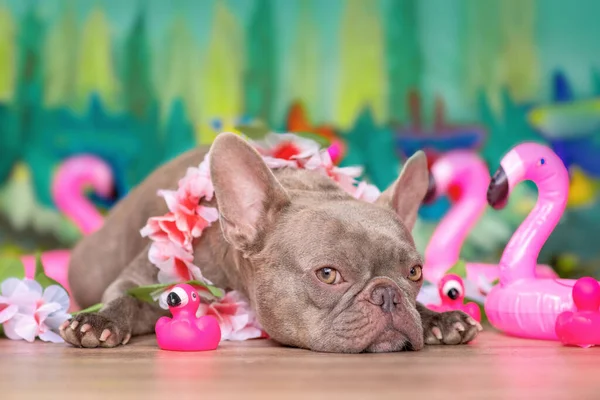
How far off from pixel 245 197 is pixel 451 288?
685 millimetres

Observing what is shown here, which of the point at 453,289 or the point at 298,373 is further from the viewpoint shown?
the point at 453,289

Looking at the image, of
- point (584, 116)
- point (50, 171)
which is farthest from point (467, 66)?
point (50, 171)

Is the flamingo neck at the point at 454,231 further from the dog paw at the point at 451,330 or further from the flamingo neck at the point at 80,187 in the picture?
the flamingo neck at the point at 80,187

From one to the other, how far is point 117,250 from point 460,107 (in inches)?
124

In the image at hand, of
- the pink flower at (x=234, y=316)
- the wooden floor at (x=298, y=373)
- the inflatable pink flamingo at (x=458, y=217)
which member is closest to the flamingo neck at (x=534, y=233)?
the wooden floor at (x=298, y=373)

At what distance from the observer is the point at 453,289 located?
260 centimetres

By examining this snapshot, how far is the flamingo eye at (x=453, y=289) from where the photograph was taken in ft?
8.55

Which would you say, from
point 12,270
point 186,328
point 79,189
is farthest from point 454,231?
point 79,189

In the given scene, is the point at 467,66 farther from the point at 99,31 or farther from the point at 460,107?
the point at 99,31

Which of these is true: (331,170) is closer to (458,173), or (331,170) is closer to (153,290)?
(153,290)

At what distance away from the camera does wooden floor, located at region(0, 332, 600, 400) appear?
164 cm

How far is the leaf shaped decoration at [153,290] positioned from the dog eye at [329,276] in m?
0.36

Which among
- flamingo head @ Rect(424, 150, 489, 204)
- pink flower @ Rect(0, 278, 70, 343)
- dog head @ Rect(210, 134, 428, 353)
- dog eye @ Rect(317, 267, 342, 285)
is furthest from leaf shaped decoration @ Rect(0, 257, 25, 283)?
flamingo head @ Rect(424, 150, 489, 204)

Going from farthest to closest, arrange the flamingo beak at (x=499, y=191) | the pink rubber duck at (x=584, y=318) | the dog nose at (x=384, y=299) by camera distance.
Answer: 1. the flamingo beak at (x=499, y=191)
2. the pink rubber duck at (x=584, y=318)
3. the dog nose at (x=384, y=299)
